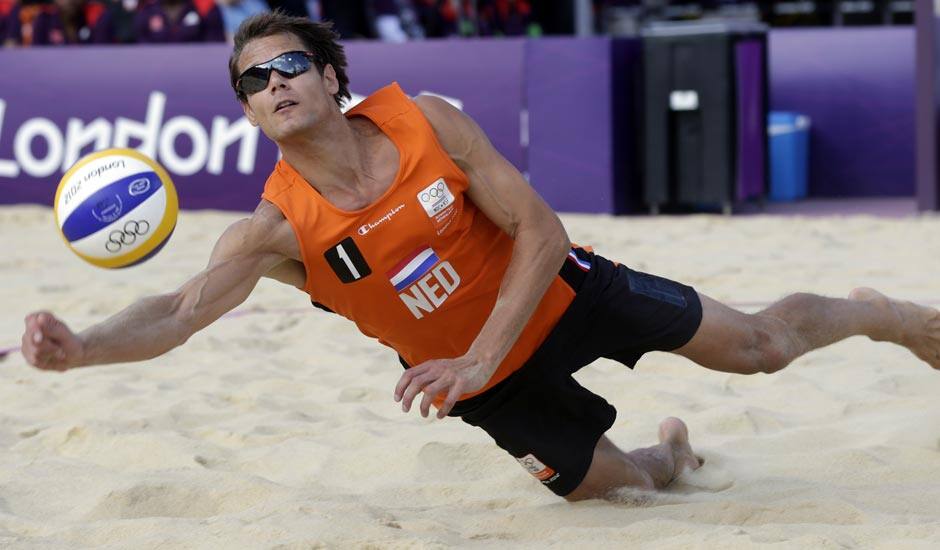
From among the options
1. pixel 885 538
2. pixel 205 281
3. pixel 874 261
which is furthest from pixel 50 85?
pixel 885 538

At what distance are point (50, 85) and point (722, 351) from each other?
757 centimetres

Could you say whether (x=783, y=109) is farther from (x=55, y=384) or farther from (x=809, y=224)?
(x=55, y=384)

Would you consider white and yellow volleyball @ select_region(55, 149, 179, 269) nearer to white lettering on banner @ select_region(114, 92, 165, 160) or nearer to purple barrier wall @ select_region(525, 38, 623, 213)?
purple barrier wall @ select_region(525, 38, 623, 213)

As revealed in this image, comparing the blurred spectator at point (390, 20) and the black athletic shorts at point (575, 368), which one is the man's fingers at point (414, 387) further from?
the blurred spectator at point (390, 20)

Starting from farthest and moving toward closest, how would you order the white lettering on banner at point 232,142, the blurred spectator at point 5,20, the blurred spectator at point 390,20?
the blurred spectator at point 390,20 < the blurred spectator at point 5,20 < the white lettering on banner at point 232,142

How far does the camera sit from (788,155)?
1014 centimetres

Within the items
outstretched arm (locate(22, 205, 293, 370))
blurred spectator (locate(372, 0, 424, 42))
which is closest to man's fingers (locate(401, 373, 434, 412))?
outstretched arm (locate(22, 205, 293, 370))

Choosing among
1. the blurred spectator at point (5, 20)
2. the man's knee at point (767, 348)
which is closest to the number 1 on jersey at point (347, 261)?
the man's knee at point (767, 348)

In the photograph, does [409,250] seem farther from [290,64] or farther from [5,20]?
[5,20]

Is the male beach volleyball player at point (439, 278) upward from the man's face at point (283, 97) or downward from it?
downward

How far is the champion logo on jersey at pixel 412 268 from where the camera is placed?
10.1 feet

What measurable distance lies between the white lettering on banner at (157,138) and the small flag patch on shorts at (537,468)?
21.3 feet

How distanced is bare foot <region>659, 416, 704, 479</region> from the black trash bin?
18.2 feet

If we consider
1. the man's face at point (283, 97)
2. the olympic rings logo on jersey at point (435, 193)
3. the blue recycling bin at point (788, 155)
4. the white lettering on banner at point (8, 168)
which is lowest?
the blue recycling bin at point (788, 155)
